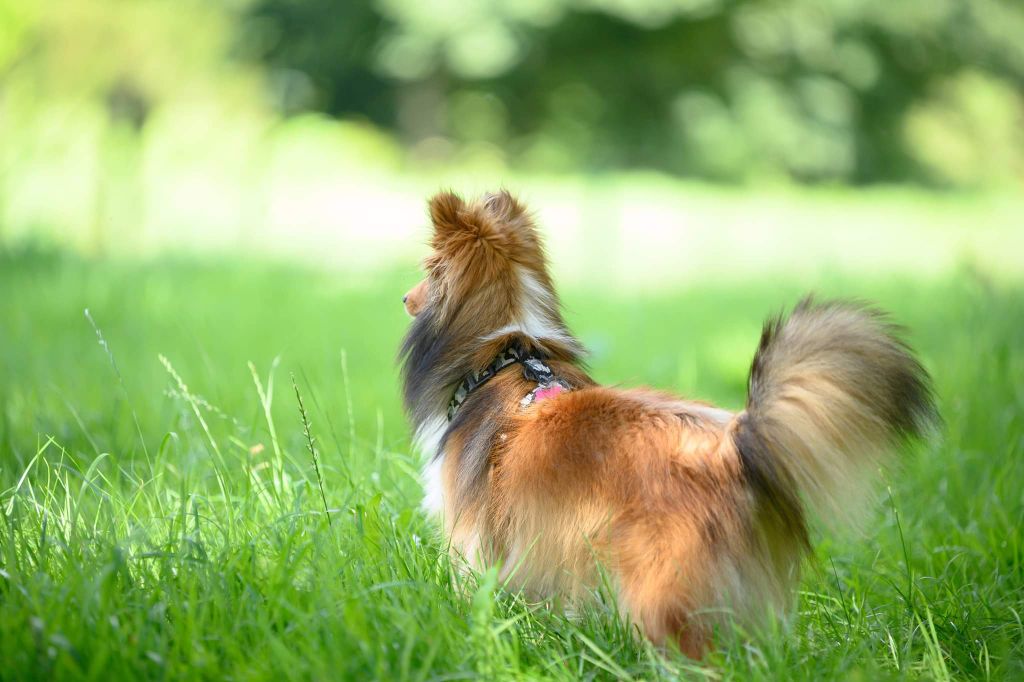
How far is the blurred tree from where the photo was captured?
81.9 ft

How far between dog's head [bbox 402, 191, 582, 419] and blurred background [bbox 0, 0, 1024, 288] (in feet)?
21.6

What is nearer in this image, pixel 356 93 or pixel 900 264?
pixel 900 264

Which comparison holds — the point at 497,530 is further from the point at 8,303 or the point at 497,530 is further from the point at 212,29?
the point at 212,29

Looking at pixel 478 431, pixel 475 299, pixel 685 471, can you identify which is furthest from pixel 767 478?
pixel 475 299

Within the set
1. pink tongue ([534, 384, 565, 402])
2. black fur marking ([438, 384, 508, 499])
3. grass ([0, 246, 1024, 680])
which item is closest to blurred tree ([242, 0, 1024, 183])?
grass ([0, 246, 1024, 680])

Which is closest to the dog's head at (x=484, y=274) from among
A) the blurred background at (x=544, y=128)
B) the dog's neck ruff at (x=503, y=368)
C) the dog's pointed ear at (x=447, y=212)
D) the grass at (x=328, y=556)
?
the dog's pointed ear at (x=447, y=212)

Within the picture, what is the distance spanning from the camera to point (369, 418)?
207 inches

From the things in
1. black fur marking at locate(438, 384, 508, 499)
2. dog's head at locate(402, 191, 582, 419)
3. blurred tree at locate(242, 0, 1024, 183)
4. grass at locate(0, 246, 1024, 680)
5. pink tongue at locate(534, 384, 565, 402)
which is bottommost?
grass at locate(0, 246, 1024, 680)

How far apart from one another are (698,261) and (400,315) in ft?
19.0

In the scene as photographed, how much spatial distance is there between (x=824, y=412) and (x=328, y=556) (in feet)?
4.79

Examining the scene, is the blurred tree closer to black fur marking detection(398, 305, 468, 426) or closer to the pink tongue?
black fur marking detection(398, 305, 468, 426)

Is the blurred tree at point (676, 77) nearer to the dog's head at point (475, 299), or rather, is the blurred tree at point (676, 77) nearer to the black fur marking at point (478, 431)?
the dog's head at point (475, 299)

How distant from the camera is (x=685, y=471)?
239cm

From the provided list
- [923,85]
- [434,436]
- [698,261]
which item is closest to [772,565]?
[434,436]
